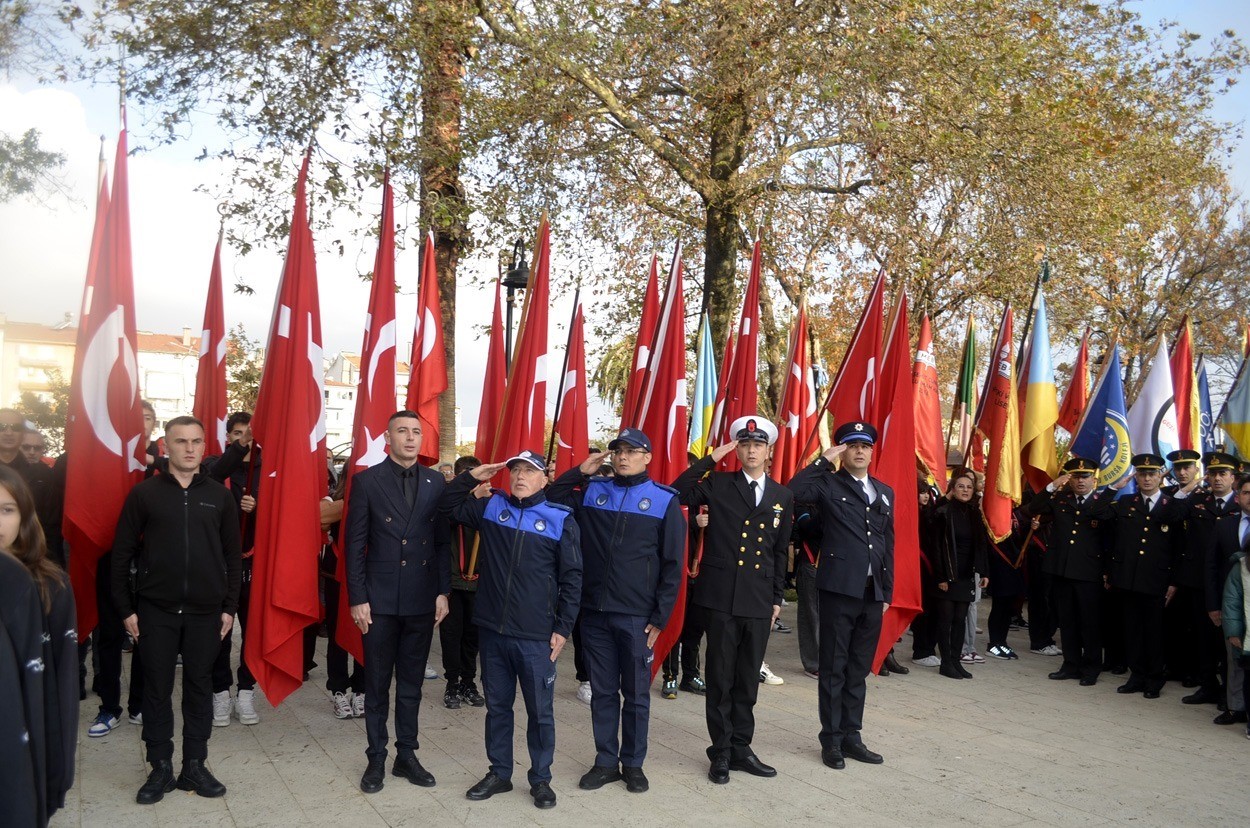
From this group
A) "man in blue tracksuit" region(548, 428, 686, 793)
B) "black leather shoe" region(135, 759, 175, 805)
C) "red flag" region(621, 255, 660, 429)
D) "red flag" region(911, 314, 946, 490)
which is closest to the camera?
"black leather shoe" region(135, 759, 175, 805)

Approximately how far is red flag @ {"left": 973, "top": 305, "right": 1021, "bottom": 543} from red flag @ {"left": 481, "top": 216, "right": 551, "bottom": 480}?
15.7ft

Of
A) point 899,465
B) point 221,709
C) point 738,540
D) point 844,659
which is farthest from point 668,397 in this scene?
point 221,709

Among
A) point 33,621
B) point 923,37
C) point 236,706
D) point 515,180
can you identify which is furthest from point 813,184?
point 33,621

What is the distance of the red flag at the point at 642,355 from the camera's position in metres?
8.38

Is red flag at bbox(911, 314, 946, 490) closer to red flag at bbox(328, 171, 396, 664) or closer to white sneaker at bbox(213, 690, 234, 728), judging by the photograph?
red flag at bbox(328, 171, 396, 664)

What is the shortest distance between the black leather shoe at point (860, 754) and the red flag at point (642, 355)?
2949mm

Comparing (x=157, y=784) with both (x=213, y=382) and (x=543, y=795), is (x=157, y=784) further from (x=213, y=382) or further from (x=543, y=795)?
(x=213, y=382)

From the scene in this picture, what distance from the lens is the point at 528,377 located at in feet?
24.5

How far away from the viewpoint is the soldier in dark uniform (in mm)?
9359

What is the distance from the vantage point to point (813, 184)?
16266mm

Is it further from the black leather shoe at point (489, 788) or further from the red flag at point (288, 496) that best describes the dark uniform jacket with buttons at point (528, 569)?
the red flag at point (288, 496)

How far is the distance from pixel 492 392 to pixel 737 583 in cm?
367

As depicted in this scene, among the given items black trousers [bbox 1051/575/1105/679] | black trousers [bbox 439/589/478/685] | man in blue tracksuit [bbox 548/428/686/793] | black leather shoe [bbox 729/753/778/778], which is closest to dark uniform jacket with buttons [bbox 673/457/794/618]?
man in blue tracksuit [bbox 548/428/686/793]

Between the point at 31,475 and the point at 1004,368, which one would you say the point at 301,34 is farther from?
the point at 1004,368
